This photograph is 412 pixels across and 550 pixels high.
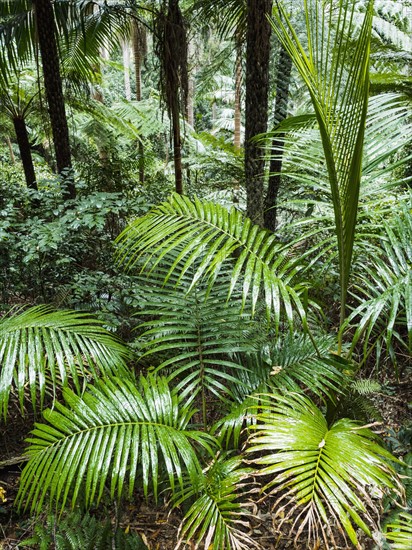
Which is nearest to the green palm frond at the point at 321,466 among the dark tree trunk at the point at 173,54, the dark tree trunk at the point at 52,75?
the dark tree trunk at the point at 52,75

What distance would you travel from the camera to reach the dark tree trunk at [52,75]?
3086 mm

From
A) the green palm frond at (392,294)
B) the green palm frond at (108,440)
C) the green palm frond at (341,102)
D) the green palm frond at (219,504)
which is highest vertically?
the green palm frond at (341,102)

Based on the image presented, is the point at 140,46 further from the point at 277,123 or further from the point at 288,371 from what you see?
the point at 288,371

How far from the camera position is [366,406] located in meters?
1.81

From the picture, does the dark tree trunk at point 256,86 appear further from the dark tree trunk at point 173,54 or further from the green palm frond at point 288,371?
the green palm frond at point 288,371

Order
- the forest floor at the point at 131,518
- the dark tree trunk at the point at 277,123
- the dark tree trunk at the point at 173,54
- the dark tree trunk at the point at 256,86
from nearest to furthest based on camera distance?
the forest floor at the point at 131,518 → the dark tree trunk at the point at 256,86 → the dark tree trunk at the point at 173,54 → the dark tree trunk at the point at 277,123

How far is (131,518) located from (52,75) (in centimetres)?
328

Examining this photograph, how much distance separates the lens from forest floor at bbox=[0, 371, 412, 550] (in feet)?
5.25

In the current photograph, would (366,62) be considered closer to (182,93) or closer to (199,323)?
→ (199,323)

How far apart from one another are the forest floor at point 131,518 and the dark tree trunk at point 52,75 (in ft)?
5.82

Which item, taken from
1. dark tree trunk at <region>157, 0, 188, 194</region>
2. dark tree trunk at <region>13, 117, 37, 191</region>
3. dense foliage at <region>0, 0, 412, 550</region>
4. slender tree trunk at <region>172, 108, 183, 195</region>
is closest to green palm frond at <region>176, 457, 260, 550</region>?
dense foliage at <region>0, 0, 412, 550</region>

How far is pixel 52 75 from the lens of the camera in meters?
3.22

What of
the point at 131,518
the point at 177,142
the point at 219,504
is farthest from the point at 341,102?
the point at 177,142

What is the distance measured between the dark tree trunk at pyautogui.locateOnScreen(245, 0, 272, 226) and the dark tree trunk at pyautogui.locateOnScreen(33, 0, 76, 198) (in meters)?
1.41
